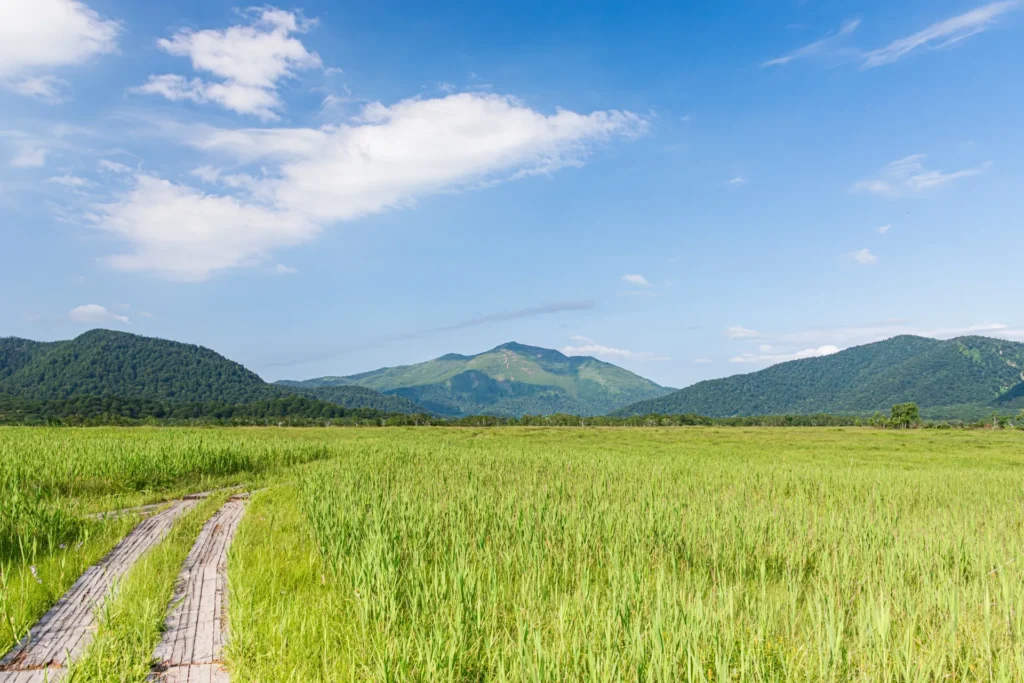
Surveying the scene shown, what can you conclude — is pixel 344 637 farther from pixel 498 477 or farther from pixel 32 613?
pixel 498 477

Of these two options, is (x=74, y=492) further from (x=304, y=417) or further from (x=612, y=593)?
(x=304, y=417)

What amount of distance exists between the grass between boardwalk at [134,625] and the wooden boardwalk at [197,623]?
0.10 meters

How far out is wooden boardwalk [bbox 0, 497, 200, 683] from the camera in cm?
397

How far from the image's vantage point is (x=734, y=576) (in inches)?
261

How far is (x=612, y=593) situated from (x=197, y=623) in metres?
3.76

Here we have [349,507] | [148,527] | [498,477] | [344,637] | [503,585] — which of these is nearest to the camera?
[344,637]

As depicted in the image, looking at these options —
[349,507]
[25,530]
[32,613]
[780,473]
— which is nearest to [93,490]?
[25,530]

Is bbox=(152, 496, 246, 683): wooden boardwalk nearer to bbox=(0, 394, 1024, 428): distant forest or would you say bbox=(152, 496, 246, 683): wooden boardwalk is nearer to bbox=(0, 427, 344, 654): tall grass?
bbox=(0, 427, 344, 654): tall grass

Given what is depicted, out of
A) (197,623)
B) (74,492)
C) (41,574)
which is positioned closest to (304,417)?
(74,492)

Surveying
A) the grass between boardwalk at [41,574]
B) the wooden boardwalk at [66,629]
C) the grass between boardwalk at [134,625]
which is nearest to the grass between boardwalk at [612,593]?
the grass between boardwalk at [134,625]

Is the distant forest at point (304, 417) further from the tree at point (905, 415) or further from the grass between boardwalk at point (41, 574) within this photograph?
the grass between boardwalk at point (41, 574)

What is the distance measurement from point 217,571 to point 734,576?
20.5 feet

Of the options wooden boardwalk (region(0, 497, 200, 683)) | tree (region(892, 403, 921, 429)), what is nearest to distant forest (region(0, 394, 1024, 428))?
tree (region(892, 403, 921, 429))

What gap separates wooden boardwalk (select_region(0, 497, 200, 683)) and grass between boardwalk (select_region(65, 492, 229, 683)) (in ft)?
0.50
